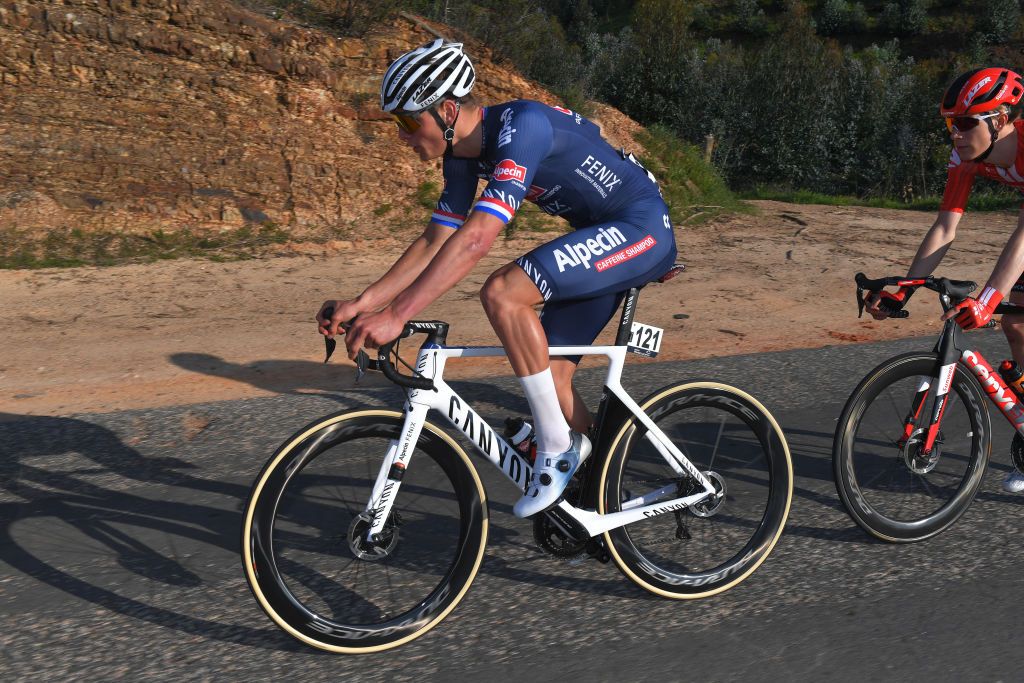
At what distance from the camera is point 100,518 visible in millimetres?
4293

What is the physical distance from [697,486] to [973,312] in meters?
1.37

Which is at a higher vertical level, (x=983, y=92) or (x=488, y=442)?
(x=983, y=92)

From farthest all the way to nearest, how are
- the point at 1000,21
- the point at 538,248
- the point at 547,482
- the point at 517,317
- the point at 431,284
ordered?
the point at 1000,21
the point at 547,482
the point at 538,248
the point at 517,317
the point at 431,284

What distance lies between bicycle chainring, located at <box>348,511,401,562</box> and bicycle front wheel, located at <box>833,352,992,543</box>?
183 cm

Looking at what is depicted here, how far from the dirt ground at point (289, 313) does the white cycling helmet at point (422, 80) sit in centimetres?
258

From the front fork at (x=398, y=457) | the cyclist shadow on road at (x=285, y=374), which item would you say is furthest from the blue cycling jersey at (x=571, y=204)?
the cyclist shadow on road at (x=285, y=374)

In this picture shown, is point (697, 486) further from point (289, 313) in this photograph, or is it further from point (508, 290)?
point (289, 313)

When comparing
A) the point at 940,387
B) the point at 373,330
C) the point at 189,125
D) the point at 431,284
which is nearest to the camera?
the point at 373,330

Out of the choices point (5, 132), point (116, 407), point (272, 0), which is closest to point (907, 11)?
point (272, 0)

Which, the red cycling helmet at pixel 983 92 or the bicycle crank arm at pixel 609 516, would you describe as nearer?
the bicycle crank arm at pixel 609 516

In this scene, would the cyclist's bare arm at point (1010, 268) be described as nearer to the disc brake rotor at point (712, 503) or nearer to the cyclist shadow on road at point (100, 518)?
the disc brake rotor at point (712, 503)

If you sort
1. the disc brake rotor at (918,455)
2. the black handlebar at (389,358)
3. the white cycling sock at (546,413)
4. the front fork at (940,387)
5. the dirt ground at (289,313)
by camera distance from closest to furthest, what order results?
the black handlebar at (389,358) < the white cycling sock at (546,413) < the front fork at (940,387) < the disc brake rotor at (918,455) < the dirt ground at (289,313)

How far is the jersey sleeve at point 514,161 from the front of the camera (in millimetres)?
3219

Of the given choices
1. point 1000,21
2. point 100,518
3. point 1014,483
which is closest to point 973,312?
point 1014,483
